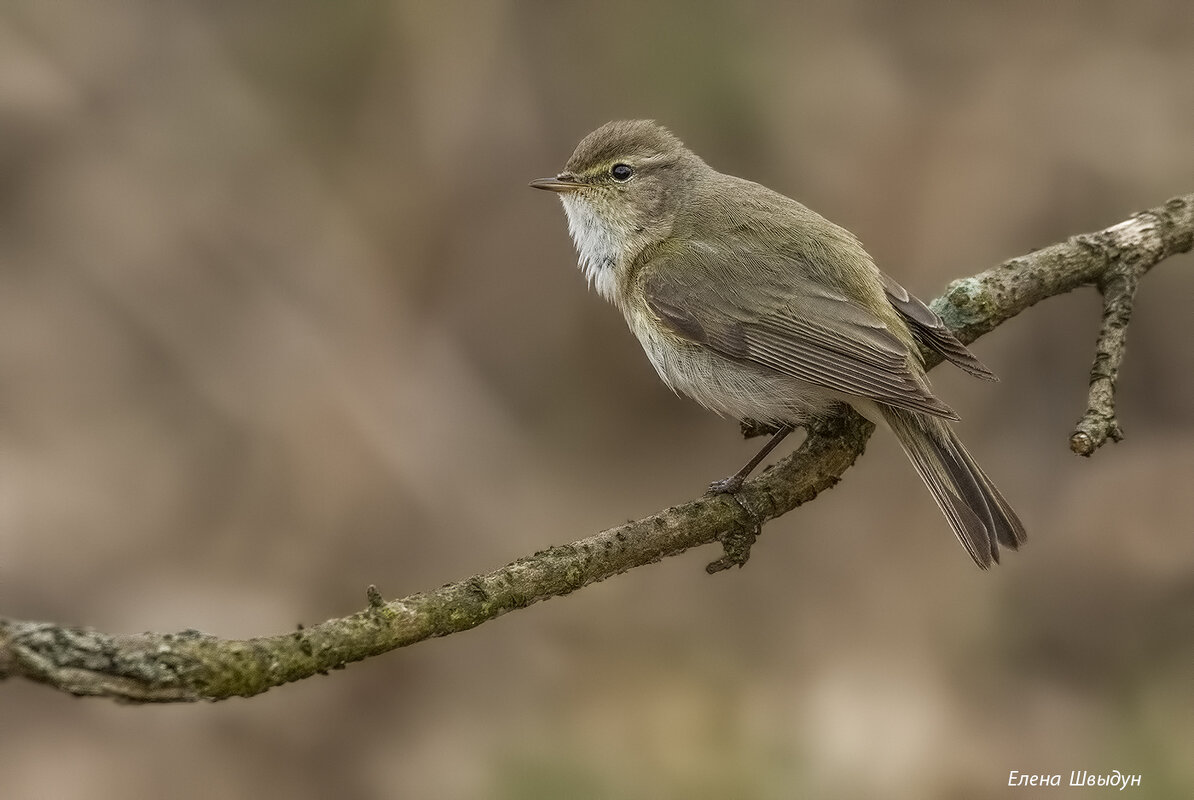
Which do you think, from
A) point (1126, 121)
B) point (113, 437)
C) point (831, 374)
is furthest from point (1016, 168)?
point (113, 437)

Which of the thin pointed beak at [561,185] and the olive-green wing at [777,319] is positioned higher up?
the thin pointed beak at [561,185]

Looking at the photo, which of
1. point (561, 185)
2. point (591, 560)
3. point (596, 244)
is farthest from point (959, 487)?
point (561, 185)

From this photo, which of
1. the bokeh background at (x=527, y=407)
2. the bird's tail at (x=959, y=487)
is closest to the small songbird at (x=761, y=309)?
the bird's tail at (x=959, y=487)

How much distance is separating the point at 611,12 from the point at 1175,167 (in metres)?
3.35

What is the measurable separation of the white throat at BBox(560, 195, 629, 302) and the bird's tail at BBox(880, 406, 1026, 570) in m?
1.29

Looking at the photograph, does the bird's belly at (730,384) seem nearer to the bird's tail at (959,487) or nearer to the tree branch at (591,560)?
the tree branch at (591,560)

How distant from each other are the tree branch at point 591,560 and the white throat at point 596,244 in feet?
3.64

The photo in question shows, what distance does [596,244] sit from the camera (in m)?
4.83

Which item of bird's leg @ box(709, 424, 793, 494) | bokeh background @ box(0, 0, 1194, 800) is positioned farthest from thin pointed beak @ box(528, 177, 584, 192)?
bokeh background @ box(0, 0, 1194, 800)

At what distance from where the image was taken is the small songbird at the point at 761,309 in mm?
3953

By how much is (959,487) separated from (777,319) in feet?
2.89

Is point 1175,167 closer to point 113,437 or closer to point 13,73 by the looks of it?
point 113,437

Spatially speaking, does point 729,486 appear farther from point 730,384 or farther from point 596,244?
point 596,244

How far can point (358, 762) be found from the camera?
223 inches
